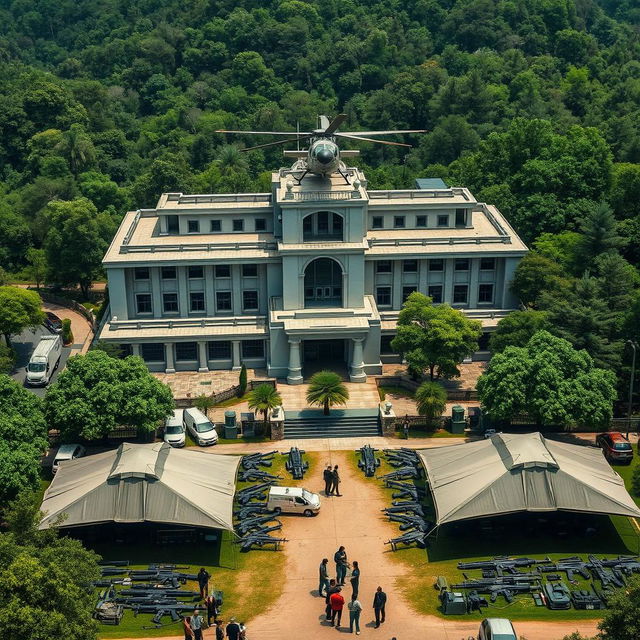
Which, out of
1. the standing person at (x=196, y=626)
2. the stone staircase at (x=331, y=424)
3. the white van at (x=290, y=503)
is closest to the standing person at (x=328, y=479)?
the white van at (x=290, y=503)

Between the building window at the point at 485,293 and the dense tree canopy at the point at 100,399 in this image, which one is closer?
the dense tree canopy at the point at 100,399

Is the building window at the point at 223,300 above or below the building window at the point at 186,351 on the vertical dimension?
above

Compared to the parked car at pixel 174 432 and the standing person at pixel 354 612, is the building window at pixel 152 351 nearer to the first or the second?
the parked car at pixel 174 432

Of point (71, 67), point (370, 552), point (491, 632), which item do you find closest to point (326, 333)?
point (370, 552)

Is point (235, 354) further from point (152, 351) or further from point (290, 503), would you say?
point (290, 503)

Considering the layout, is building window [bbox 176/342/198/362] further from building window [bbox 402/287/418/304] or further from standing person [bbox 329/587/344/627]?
standing person [bbox 329/587/344/627]

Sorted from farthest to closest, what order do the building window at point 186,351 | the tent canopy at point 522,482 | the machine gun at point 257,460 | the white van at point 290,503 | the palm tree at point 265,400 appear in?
1. the building window at point 186,351
2. the palm tree at point 265,400
3. the machine gun at point 257,460
4. the white van at point 290,503
5. the tent canopy at point 522,482
